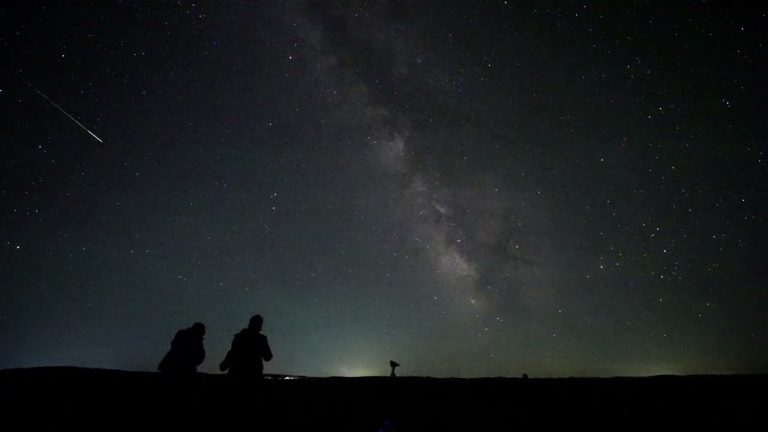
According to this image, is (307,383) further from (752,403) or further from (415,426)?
(752,403)

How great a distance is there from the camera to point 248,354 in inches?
204

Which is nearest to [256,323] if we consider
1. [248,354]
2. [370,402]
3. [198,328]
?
[248,354]

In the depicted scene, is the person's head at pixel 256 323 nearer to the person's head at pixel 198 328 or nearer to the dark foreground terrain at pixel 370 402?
the person's head at pixel 198 328

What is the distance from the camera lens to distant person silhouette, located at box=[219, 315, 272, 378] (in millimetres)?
5098

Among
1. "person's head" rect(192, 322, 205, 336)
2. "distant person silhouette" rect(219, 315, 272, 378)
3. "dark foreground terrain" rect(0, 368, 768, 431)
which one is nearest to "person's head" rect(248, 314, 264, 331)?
"distant person silhouette" rect(219, 315, 272, 378)

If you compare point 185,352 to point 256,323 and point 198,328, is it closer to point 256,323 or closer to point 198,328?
point 198,328

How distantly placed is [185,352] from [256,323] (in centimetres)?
116

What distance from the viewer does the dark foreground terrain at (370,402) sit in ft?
10.2

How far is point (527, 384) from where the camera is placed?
12.0ft

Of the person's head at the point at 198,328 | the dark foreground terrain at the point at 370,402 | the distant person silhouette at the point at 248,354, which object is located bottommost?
the dark foreground terrain at the point at 370,402

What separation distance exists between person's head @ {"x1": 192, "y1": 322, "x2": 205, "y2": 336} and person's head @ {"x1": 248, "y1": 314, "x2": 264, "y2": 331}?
1007 millimetres

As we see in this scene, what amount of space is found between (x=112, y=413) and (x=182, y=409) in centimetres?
54

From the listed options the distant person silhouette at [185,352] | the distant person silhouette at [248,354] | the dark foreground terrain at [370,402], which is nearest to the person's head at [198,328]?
the distant person silhouette at [185,352]

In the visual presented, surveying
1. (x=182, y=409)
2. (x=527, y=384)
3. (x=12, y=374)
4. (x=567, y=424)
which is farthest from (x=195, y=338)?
(x=567, y=424)
